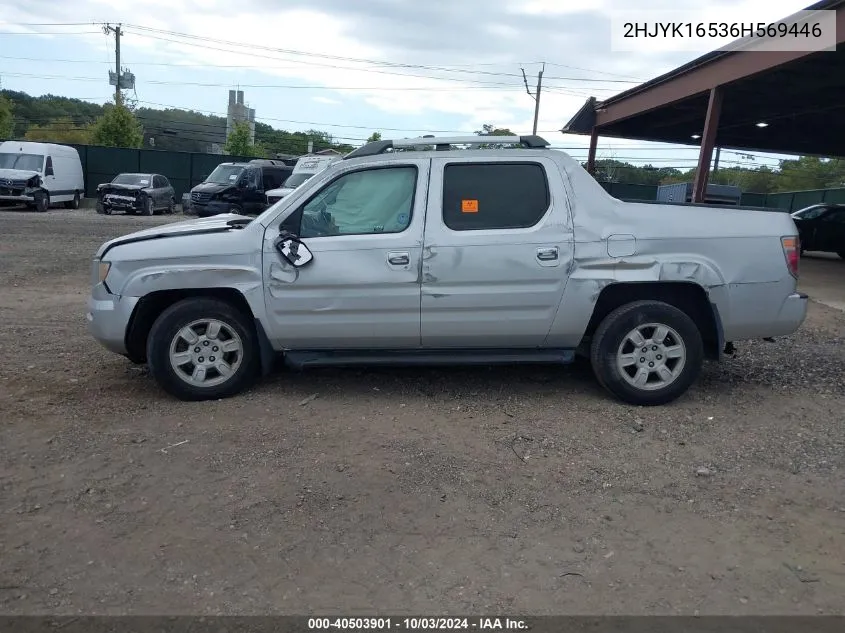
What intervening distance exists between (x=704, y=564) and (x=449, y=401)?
7.76 ft

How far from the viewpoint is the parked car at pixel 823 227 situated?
1998 centimetres

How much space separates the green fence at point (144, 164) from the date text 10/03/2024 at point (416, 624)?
31.4m

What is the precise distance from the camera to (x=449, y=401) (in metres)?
5.23

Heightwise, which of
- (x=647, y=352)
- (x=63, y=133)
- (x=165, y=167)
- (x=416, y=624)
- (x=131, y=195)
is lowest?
(x=416, y=624)

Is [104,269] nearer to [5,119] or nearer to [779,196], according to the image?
[779,196]

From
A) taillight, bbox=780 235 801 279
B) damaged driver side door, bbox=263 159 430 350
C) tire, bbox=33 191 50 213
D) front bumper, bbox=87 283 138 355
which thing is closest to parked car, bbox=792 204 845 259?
taillight, bbox=780 235 801 279

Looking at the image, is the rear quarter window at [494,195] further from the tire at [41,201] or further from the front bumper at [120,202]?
the front bumper at [120,202]

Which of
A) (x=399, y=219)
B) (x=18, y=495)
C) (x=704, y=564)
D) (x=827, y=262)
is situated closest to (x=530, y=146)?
(x=399, y=219)

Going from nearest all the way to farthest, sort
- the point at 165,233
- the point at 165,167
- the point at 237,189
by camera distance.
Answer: the point at 165,233, the point at 237,189, the point at 165,167

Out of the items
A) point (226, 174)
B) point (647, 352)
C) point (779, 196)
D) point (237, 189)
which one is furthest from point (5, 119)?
point (647, 352)

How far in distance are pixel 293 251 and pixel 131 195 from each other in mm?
22342

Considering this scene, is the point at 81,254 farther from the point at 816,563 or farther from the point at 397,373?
the point at 816,563

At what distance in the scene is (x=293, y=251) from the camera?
4969 millimetres

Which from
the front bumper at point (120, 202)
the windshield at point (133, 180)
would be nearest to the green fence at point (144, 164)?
the windshield at point (133, 180)
